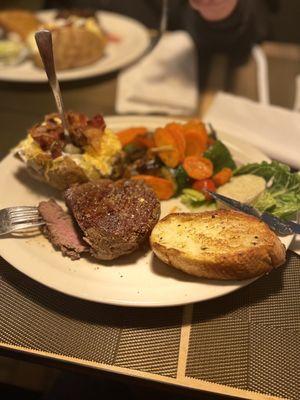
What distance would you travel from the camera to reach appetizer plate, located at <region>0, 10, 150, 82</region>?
2.61 m

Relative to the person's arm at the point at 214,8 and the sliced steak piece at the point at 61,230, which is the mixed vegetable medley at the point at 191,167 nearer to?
the sliced steak piece at the point at 61,230

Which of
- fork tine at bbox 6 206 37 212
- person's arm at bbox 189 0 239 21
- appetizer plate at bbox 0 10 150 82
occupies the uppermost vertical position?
person's arm at bbox 189 0 239 21

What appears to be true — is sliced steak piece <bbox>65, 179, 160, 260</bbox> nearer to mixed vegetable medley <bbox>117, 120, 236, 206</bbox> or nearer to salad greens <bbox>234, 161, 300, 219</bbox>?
mixed vegetable medley <bbox>117, 120, 236, 206</bbox>

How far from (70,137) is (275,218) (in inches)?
33.3

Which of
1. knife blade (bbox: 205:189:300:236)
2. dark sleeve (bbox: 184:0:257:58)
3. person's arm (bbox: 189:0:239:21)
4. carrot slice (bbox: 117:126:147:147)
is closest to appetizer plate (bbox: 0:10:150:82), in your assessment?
dark sleeve (bbox: 184:0:257:58)

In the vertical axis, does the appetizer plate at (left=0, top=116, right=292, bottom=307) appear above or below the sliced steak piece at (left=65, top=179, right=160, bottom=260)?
below

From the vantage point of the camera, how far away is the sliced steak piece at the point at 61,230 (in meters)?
1.49

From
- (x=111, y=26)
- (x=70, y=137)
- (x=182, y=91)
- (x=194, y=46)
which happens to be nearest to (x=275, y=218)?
(x=70, y=137)

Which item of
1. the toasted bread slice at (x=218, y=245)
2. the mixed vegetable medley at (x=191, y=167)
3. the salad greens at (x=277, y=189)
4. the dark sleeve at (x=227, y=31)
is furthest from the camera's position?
the dark sleeve at (x=227, y=31)

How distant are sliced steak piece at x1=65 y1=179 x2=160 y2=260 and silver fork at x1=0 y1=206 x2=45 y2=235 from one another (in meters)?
0.13

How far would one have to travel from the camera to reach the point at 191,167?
6.04ft

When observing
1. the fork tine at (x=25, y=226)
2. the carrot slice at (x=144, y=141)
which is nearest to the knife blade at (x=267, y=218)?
the carrot slice at (x=144, y=141)

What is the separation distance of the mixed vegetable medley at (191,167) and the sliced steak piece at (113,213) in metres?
0.22

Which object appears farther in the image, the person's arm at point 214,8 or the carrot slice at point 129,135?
the person's arm at point 214,8
